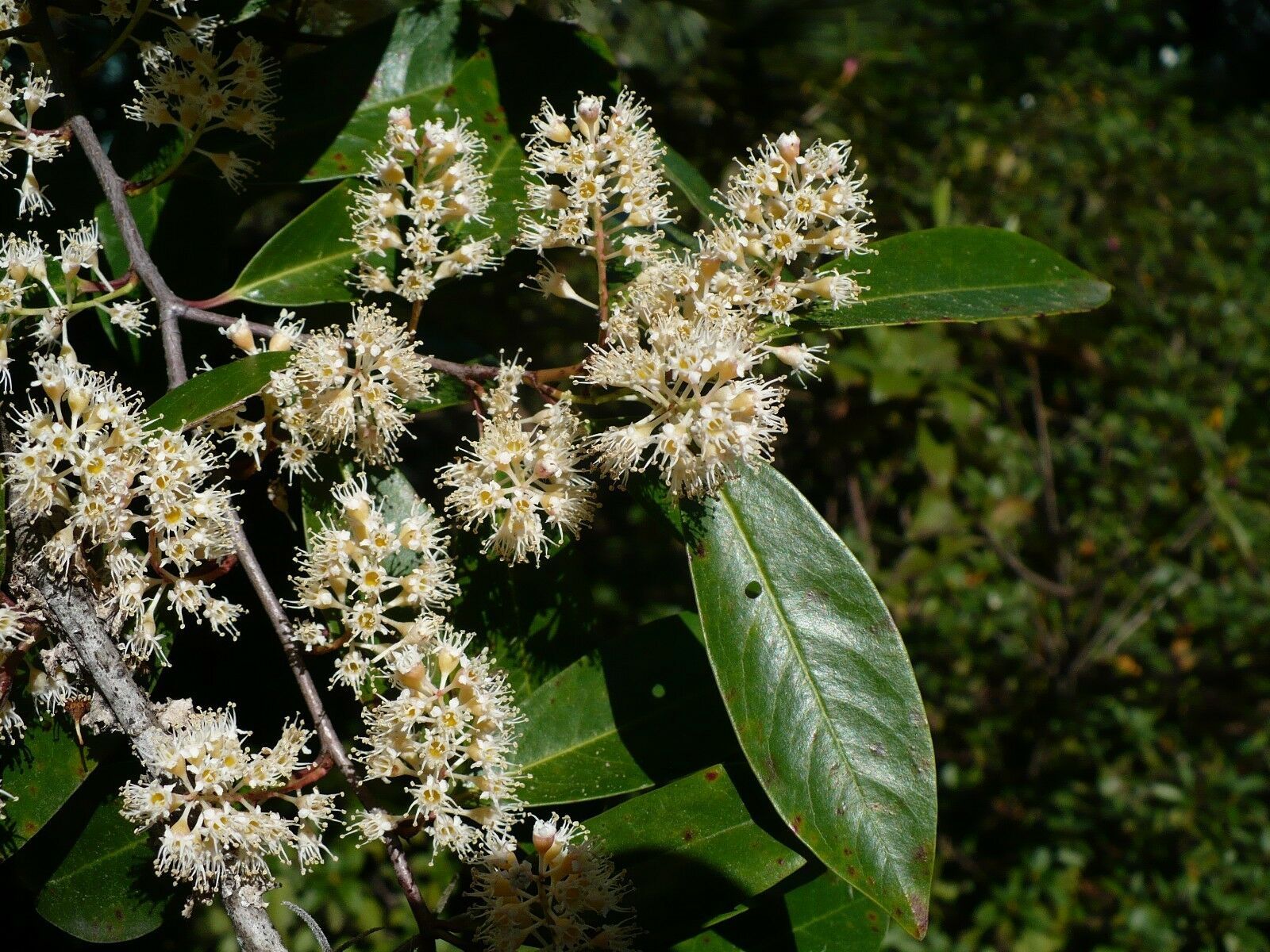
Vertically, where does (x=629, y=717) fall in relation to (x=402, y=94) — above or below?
below

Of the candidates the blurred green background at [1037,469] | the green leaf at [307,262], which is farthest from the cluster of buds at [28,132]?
the blurred green background at [1037,469]

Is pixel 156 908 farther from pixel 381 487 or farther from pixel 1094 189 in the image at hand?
pixel 1094 189

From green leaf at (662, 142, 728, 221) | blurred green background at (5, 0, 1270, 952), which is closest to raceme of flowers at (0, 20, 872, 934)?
green leaf at (662, 142, 728, 221)

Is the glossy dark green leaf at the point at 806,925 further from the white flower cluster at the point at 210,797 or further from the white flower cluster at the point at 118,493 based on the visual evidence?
the white flower cluster at the point at 118,493

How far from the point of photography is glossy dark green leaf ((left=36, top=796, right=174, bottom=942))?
4.03ft

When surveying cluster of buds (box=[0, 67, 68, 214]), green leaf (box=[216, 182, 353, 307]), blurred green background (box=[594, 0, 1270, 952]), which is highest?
cluster of buds (box=[0, 67, 68, 214])

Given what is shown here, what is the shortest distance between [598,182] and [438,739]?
664 mm

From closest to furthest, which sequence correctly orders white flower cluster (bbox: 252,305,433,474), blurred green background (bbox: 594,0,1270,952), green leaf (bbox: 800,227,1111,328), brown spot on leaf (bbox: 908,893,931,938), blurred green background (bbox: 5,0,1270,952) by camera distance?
1. brown spot on leaf (bbox: 908,893,931,938)
2. white flower cluster (bbox: 252,305,433,474)
3. green leaf (bbox: 800,227,1111,328)
4. blurred green background (bbox: 5,0,1270,952)
5. blurred green background (bbox: 594,0,1270,952)

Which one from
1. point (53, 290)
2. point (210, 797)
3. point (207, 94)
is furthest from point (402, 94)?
point (210, 797)

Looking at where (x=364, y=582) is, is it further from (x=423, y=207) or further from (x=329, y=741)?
(x=423, y=207)

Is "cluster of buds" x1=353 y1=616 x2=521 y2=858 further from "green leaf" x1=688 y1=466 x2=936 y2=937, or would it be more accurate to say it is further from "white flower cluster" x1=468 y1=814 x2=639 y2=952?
"green leaf" x1=688 y1=466 x2=936 y2=937

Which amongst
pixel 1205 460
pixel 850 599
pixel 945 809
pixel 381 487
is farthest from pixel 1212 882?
pixel 381 487

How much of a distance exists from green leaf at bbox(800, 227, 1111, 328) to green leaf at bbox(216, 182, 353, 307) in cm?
64

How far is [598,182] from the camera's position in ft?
3.92
